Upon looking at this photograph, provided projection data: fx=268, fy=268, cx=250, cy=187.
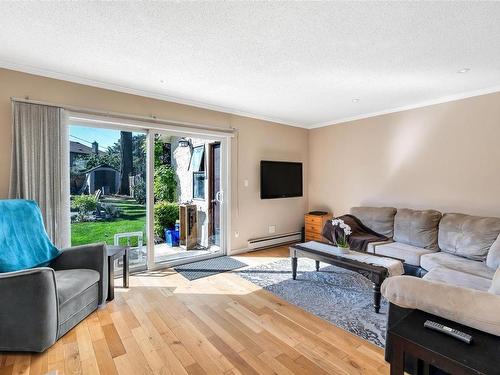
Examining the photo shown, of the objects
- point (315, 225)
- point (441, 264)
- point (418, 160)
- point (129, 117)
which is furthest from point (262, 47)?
point (315, 225)

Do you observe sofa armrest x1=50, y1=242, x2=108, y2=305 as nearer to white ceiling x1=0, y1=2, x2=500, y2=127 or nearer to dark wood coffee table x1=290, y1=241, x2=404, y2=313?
white ceiling x1=0, y1=2, x2=500, y2=127

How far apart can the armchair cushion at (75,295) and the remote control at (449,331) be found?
98.1 inches

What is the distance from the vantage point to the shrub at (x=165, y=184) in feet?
12.9

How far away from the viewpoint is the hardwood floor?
1.84 m

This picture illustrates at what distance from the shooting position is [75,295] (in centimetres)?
225

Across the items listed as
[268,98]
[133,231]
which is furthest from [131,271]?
[268,98]

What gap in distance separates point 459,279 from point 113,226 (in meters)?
3.88

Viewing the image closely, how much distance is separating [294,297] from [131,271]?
2.19 metres

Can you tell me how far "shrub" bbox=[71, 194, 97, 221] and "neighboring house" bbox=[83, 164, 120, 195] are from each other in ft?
0.29

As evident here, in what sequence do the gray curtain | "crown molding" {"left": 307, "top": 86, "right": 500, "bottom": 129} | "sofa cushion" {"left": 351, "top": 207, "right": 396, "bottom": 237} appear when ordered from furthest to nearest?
"sofa cushion" {"left": 351, "top": 207, "right": 396, "bottom": 237} → "crown molding" {"left": 307, "top": 86, "right": 500, "bottom": 129} → the gray curtain

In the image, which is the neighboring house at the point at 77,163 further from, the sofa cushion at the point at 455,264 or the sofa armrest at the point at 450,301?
the sofa cushion at the point at 455,264

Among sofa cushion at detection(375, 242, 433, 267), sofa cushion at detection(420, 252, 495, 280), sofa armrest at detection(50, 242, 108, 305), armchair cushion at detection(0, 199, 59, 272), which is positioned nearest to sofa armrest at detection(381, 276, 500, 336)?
sofa cushion at detection(420, 252, 495, 280)

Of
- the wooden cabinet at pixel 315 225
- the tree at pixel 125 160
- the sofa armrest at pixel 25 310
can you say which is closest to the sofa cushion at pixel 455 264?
the wooden cabinet at pixel 315 225

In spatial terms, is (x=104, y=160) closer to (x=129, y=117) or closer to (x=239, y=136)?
(x=129, y=117)
